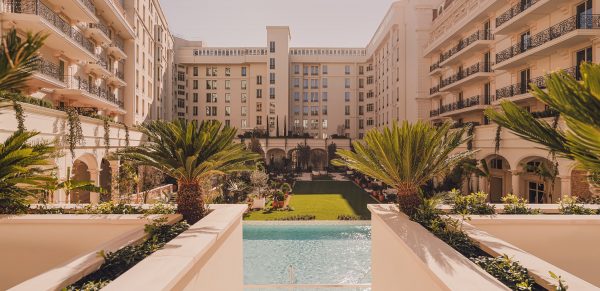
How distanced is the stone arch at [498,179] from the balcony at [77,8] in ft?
96.9

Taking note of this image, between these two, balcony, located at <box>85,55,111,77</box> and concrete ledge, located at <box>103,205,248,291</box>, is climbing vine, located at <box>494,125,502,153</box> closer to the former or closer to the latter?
concrete ledge, located at <box>103,205,248,291</box>

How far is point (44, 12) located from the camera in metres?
18.4

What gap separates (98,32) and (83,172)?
35.2 feet

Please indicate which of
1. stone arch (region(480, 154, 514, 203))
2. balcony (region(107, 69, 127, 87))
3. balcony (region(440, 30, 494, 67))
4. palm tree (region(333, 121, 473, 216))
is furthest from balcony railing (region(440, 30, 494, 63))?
balcony (region(107, 69, 127, 87))

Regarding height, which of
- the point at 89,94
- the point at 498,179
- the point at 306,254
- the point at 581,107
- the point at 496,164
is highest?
the point at 89,94

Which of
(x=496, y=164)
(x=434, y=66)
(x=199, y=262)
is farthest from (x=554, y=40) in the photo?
(x=199, y=262)

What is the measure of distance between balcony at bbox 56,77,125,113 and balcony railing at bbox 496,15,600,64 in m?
30.3

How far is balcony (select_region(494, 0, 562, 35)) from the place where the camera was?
766 inches

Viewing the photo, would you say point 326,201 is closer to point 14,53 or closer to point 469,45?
point 469,45

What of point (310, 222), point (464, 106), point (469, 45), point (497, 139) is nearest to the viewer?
point (497, 139)

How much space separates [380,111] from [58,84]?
1563 inches

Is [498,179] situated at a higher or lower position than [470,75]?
lower

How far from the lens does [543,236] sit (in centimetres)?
602

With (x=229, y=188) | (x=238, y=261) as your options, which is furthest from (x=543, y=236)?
(x=229, y=188)
